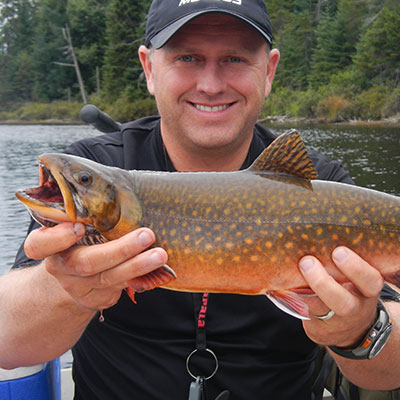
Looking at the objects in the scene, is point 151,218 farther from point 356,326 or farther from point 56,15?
point 56,15

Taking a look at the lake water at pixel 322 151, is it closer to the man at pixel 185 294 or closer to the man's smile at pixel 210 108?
the man at pixel 185 294

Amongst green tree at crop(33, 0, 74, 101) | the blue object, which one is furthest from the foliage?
the blue object

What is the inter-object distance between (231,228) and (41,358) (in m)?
1.33

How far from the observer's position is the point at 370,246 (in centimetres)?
217

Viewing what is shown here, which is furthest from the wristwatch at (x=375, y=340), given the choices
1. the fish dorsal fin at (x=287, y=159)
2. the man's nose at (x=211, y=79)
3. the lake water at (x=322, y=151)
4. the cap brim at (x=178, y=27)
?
the lake water at (x=322, y=151)

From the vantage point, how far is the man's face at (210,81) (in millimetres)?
2928

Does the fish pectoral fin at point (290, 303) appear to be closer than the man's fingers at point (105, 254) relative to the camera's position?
No

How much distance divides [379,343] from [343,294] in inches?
17.9

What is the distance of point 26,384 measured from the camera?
2.63 metres

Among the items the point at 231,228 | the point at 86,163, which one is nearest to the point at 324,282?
the point at 231,228

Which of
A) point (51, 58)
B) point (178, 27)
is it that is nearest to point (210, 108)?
point (178, 27)

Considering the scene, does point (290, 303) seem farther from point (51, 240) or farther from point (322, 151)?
point (322, 151)

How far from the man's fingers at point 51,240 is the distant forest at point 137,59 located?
42.1 m

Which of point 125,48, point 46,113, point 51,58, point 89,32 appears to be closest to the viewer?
point 125,48
